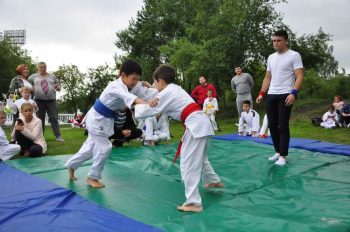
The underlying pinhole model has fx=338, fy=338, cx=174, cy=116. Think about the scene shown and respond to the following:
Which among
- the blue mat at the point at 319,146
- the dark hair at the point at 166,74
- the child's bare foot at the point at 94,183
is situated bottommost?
the child's bare foot at the point at 94,183

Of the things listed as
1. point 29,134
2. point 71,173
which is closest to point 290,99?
point 71,173

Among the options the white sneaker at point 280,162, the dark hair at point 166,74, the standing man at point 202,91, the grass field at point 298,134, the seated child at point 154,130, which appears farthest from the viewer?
the standing man at point 202,91

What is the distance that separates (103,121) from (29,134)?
Result: 2177 mm

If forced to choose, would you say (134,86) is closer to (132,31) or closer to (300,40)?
(300,40)

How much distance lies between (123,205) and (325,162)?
2890mm

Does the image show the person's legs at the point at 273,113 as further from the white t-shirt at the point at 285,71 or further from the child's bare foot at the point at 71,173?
the child's bare foot at the point at 71,173

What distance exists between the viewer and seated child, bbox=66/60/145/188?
10.9 feet

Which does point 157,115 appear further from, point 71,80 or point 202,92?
point 71,80

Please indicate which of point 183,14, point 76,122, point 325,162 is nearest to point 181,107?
point 325,162

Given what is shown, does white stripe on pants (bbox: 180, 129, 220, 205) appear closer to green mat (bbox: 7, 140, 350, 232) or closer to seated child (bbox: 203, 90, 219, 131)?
green mat (bbox: 7, 140, 350, 232)

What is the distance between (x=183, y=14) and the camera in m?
23.6

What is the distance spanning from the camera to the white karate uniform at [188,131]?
2.78 m

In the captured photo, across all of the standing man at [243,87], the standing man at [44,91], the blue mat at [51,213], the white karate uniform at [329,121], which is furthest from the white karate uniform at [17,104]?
the white karate uniform at [329,121]

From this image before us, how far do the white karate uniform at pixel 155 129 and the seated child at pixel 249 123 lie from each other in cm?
189
